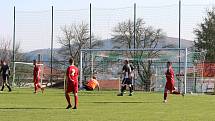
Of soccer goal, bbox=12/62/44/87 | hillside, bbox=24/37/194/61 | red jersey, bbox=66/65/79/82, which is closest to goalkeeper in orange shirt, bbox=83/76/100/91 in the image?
hillside, bbox=24/37/194/61

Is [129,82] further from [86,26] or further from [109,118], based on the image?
[86,26]

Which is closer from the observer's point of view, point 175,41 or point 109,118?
point 109,118

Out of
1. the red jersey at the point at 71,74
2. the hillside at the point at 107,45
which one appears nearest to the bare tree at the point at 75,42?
the hillside at the point at 107,45

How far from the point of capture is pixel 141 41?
56.8 m

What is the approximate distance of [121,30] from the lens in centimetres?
5712

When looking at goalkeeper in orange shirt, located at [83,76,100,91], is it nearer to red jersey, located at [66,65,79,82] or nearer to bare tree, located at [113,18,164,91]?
bare tree, located at [113,18,164,91]

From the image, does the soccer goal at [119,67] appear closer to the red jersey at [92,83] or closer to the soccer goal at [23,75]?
the red jersey at [92,83]

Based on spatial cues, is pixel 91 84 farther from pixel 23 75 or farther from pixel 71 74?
pixel 71 74

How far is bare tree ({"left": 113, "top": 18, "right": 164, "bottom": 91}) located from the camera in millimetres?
45469

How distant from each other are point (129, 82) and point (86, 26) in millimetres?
20926

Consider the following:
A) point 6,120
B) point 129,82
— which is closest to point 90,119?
point 6,120

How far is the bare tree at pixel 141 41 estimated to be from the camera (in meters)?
45.5

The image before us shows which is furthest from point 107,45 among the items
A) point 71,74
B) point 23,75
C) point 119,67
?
point 71,74

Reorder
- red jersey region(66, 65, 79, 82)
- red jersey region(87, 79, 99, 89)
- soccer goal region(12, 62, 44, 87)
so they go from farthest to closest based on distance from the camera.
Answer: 1. soccer goal region(12, 62, 44, 87)
2. red jersey region(87, 79, 99, 89)
3. red jersey region(66, 65, 79, 82)
